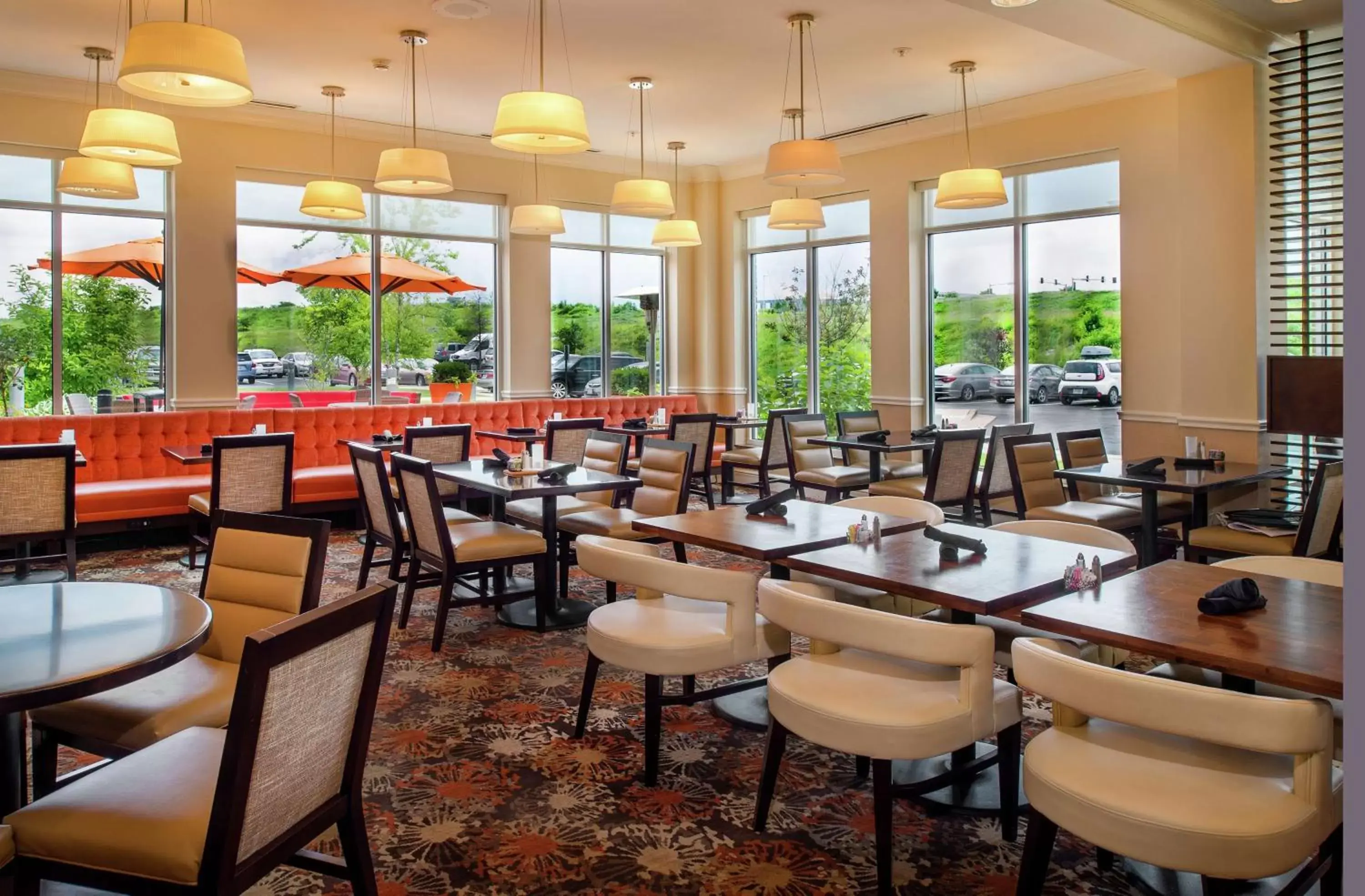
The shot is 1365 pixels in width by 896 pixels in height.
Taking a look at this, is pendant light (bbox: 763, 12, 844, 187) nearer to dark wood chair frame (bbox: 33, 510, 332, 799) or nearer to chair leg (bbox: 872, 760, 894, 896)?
dark wood chair frame (bbox: 33, 510, 332, 799)

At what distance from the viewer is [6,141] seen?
7676mm

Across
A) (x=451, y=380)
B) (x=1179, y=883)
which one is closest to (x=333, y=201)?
(x=451, y=380)

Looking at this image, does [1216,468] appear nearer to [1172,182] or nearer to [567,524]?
[1172,182]

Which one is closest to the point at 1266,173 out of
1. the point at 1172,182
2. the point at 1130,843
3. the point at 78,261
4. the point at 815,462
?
the point at 1172,182

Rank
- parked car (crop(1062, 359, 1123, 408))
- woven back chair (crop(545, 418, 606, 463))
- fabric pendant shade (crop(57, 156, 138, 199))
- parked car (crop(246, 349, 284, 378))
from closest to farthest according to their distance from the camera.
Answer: fabric pendant shade (crop(57, 156, 138, 199))
woven back chair (crop(545, 418, 606, 463))
parked car (crop(1062, 359, 1123, 408))
parked car (crop(246, 349, 284, 378))

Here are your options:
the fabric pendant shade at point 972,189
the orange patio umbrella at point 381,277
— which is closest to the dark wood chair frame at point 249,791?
the fabric pendant shade at point 972,189

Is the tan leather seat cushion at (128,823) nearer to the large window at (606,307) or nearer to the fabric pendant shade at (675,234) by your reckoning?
the fabric pendant shade at (675,234)

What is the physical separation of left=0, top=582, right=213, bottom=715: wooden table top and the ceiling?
4.65m

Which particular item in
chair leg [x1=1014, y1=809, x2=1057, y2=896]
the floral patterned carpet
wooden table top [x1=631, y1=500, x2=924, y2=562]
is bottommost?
the floral patterned carpet

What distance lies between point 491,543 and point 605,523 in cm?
85

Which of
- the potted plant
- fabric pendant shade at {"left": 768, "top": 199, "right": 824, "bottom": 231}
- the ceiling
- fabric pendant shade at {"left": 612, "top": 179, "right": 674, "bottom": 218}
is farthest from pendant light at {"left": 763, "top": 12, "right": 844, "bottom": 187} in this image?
the potted plant

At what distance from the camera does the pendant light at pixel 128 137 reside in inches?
190

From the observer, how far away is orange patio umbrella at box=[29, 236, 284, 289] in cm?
807

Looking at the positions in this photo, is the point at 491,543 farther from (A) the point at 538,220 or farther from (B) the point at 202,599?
(A) the point at 538,220
